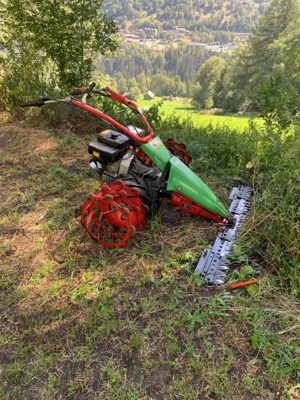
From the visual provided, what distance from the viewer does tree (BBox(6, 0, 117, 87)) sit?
5020mm

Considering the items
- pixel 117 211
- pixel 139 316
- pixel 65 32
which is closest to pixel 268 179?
pixel 117 211

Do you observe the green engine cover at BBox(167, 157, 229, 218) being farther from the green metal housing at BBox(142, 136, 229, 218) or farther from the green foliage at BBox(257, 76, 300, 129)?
the green foliage at BBox(257, 76, 300, 129)

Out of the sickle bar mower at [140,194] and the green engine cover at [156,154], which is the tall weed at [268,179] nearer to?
the sickle bar mower at [140,194]

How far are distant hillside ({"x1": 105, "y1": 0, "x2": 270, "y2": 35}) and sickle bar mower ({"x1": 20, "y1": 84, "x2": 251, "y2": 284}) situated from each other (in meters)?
114

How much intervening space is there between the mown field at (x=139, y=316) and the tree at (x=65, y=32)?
3.28m

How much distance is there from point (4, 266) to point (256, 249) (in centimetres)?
218

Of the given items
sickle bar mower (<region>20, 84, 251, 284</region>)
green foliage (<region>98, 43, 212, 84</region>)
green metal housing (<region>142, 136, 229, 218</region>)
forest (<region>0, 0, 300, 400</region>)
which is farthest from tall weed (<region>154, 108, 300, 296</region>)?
green foliage (<region>98, 43, 212, 84</region>)

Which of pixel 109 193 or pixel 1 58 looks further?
pixel 1 58

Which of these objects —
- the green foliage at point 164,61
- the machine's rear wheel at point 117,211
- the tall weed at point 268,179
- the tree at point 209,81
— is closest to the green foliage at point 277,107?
the tall weed at point 268,179

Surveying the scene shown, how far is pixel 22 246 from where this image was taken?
288cm

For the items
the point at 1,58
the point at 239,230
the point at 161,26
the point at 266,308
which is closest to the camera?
the point at 266,308

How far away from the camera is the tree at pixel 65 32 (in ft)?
16.5

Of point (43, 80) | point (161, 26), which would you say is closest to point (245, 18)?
point (161, 26)

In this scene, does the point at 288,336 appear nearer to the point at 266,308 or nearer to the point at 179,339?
the point at 266,308
